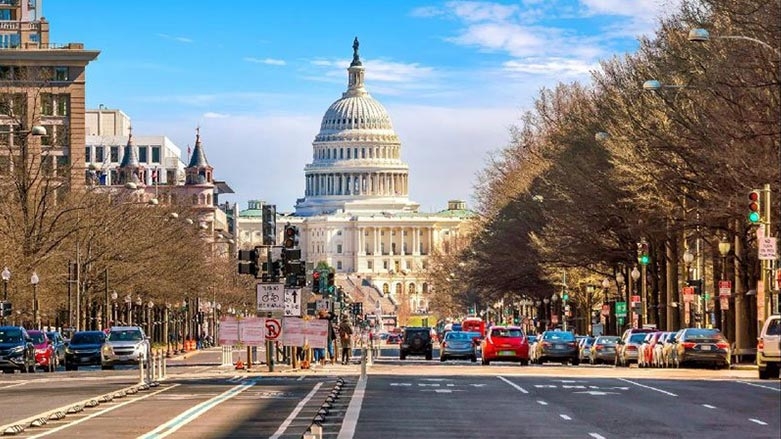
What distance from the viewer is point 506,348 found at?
76625 millimetres

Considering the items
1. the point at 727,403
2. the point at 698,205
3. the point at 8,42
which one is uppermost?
the point at 8,42

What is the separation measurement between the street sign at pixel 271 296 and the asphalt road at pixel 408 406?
9.14 ft

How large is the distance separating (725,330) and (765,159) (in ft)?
102

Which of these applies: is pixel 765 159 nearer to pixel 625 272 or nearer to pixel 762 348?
pixel 762 348

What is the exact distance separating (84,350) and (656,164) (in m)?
21.7

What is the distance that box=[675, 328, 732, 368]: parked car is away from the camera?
62.3 m

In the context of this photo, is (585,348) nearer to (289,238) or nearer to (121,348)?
(121,348)

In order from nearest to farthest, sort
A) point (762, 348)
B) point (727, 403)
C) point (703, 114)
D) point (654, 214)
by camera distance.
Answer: point (727, 403) → point (762, 348) → point (703, 114) → point (654, 214)

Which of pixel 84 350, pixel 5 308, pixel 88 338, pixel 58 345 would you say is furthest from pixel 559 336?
pixel 5 308

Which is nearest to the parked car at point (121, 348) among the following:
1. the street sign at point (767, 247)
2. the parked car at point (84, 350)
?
the parked car at point (84, 350)

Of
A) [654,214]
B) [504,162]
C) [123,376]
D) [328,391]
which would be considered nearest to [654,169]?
[654,214]

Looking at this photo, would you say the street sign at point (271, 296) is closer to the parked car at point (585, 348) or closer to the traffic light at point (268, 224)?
the traffic light at point (268, 224)

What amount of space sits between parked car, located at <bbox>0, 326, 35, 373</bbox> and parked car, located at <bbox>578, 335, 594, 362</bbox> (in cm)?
2286

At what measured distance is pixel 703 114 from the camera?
56.2 meters
